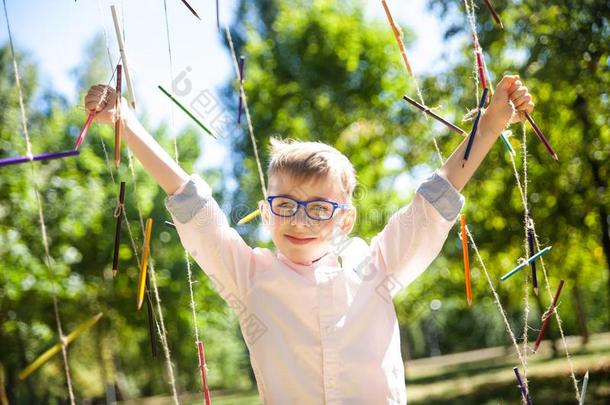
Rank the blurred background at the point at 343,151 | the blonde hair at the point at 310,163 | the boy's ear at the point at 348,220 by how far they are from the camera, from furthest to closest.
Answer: the blurred background at the point at 343,151 → the boy's ear at the point at 348,220 → the blonde hair at the point at 310,163

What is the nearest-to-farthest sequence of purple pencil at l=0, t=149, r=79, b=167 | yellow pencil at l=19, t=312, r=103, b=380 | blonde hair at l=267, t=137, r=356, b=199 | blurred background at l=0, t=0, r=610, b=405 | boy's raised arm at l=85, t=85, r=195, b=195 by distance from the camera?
purple pencil at l=0, t=149, r=79, b=167 → boy's raised arm at l=85, t=85, r=195, b=195 → blonde hair at l=267, t=137, r=356, b=199 → yellow pencil at l=19, t=312, r=103, b=380 → blurred background at l=0, t=0, r=610, b=405

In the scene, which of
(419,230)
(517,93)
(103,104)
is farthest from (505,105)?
(103,104)

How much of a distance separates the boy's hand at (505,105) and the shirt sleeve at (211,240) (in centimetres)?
69

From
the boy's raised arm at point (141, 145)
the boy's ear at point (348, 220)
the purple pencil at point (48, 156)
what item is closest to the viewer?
the purple pencil at point (48, 156)

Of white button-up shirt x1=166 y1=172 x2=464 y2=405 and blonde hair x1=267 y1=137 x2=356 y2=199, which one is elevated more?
blonde hair x1=267 y1=137 x2=356 y2=199

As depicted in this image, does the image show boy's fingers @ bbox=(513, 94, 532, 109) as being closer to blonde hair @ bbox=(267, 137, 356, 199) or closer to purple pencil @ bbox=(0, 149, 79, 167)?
blonde hair @ bbox=(267, 137, 356, 199)

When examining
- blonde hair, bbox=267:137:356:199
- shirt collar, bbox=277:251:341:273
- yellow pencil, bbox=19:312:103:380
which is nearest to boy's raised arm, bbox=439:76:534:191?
blonde hair, bbox=267:137:356:199

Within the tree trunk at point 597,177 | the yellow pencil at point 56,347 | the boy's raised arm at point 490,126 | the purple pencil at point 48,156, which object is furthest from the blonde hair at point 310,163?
the tree trunk at point 597,177

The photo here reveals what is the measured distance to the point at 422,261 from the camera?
181 centimetres

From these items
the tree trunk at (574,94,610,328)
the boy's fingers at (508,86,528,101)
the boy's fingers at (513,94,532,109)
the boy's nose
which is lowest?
the boy's nose

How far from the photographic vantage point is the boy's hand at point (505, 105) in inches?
70.8

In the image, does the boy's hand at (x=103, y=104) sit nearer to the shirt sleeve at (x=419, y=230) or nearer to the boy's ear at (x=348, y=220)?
the boy's ear at (x=348, y=220)

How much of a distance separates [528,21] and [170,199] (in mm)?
6968

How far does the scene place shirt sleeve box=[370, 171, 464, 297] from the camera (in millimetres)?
1751
